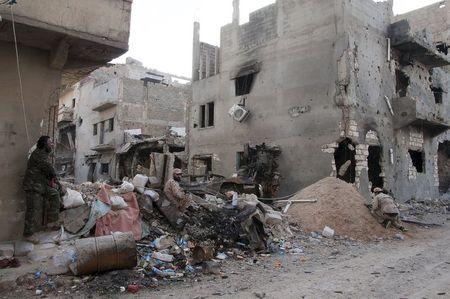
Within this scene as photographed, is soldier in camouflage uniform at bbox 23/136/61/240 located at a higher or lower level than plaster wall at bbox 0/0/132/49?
lower

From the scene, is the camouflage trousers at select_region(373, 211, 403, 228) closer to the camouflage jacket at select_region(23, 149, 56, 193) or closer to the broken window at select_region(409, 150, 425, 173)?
the camouflage jacket at select_region(23, 149, 56, 193)

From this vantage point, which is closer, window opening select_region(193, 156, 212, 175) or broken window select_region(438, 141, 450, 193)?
window opening select_region(193, 156, 212, 175)

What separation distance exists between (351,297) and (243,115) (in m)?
12.5

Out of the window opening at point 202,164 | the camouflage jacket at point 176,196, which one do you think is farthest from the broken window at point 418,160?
the camouflage jacket at point 176,196

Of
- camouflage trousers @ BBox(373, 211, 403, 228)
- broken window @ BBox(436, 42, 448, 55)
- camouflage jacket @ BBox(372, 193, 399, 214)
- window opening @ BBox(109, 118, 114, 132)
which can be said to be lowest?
camouflage trousers @ BBox(373, 211, 403, 228)

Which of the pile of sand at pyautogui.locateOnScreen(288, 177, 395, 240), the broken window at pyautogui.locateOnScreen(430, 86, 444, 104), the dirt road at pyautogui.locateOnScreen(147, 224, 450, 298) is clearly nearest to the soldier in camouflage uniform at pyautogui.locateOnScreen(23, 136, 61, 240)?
the dirt road at pyautogui.locateOnScreen(147, 224, 450, 298)

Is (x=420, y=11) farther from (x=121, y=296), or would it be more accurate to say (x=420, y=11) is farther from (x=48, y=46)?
(x=121, y=296)

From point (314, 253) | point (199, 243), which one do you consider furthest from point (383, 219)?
point (199, 243)

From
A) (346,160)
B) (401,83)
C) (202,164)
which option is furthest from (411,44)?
(202,164)

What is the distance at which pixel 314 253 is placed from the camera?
24.8 feet

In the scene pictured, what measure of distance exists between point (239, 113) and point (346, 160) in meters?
5.22

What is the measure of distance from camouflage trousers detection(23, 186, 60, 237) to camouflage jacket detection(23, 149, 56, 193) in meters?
0.10

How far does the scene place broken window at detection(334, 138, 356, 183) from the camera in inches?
539

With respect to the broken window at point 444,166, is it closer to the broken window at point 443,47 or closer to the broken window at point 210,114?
the broken window at point 443,47
